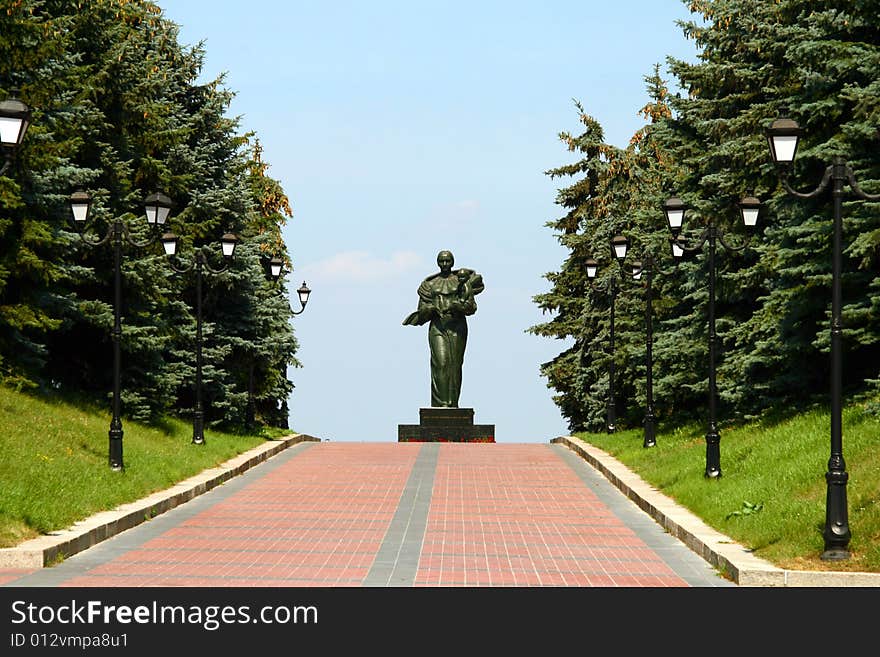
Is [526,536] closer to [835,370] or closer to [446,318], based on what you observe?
[835,370]

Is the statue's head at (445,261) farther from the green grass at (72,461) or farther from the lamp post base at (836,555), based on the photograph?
the lamp post base at (836,555)

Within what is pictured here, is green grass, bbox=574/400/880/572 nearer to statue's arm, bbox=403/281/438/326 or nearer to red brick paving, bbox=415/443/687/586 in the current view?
red brick paving, bbox=415/443/687/586

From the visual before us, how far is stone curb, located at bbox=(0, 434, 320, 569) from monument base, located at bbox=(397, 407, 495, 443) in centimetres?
1256

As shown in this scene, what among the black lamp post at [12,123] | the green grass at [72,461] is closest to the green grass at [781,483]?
the green grass at [72,461]

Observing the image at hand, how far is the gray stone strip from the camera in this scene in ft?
42.8

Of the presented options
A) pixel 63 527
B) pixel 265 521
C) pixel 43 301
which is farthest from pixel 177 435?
pixel 63 527

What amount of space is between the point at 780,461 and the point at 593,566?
6.01 metres

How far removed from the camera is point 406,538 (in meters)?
16.2

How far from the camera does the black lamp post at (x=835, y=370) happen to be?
13.2 meters

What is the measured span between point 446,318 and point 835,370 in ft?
90.0

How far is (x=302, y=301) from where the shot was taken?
140 ft

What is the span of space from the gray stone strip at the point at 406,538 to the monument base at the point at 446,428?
41.8ft

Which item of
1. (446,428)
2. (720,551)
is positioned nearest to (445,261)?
(446,428)

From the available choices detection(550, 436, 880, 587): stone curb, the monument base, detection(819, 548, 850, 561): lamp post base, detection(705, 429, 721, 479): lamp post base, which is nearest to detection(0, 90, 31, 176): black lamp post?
detection(550, 436, 880, 587): stone curb
